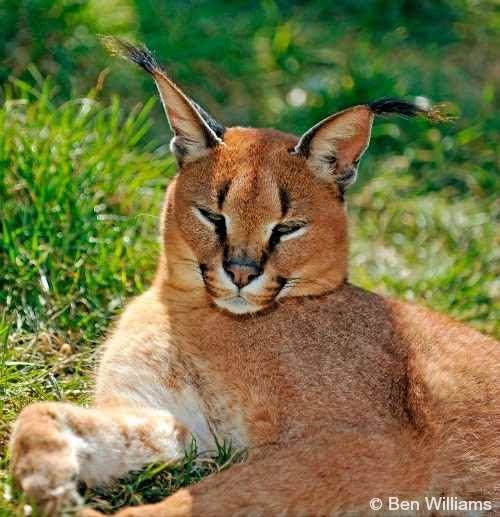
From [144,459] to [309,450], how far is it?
0.73 m

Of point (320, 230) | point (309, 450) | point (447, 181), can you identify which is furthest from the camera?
point (447, 181)

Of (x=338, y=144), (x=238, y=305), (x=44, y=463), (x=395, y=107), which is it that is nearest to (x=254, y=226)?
(x=238, y=305)

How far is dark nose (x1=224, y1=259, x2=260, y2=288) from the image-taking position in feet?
15.3

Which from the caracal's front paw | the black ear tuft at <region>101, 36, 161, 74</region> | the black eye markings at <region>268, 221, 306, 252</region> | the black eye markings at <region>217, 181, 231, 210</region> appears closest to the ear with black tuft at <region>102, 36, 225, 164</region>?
the black ear tuft at <region>101, 36, 161, 74</region>

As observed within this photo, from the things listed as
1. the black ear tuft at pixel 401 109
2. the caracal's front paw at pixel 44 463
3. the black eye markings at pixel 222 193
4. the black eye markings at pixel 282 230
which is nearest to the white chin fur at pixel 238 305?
the black eye markings at pixel 282 230

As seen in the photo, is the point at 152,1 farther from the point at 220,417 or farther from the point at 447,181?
the point at 220,417

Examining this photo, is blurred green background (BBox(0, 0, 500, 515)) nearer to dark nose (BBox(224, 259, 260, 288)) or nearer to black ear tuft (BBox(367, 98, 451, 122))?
dark nose (BBox(224, 259, 260, 288))

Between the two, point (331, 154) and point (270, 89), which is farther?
point (270, 89)

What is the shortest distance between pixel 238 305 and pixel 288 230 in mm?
423

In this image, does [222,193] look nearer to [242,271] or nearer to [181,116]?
[242,271]

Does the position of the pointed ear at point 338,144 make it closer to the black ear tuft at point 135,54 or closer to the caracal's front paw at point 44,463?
the black ear tuft at point 135,54

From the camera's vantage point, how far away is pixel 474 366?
4.77 meters

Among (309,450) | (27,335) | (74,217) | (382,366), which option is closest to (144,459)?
(309,450)

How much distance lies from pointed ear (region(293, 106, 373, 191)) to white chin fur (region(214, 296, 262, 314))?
2.53 feet
